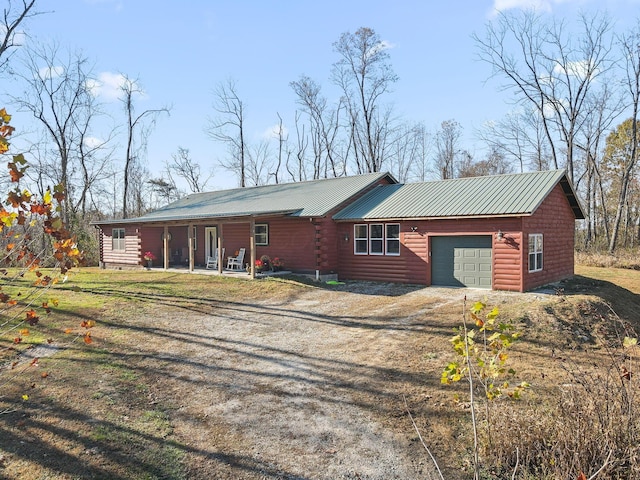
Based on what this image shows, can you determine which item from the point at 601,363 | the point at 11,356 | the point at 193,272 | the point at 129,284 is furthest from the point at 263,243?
the point at 601,363

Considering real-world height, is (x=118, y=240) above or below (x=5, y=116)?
below

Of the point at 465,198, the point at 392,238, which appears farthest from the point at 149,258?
the point at 465,198

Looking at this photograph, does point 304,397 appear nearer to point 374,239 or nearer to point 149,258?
point 374,239

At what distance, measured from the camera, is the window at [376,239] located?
16250 millimetres

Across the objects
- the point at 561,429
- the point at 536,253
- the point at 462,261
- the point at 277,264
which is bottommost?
the point at 561,429

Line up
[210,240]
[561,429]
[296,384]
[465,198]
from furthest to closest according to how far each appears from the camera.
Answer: [210,240], [465,198], [296,384], [561,429]

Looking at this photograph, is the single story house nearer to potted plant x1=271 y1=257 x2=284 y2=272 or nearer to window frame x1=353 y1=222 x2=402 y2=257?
window frame x1=353 y1=222 x2=402 y2=257

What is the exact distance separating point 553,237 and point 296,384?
12.6m

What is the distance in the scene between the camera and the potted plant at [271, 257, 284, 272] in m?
18.0

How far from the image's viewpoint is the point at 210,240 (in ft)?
71.3

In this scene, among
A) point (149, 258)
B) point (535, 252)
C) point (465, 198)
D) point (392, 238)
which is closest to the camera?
point (535, 252)

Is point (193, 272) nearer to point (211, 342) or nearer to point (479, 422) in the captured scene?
point (211, 342)

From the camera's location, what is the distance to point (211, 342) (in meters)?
9.18

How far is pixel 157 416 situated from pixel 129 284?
37.3 feet
